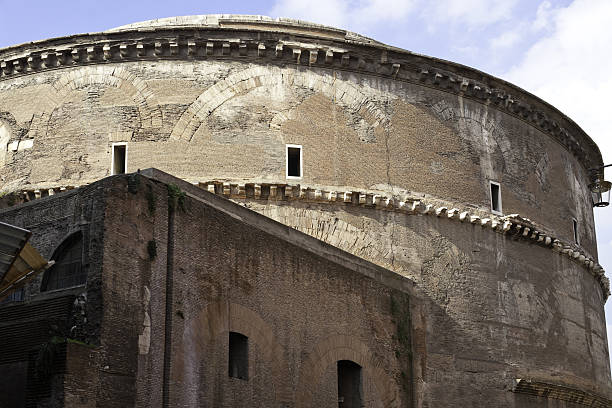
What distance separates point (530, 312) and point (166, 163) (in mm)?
7193

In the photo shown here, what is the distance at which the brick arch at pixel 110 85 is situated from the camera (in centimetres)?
1652

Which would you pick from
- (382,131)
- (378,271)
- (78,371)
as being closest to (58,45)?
→ (382,131)

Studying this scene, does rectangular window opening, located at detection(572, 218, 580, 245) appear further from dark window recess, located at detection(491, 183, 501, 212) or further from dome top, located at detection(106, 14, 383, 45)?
dome top, located at detection(106, 14, 383, 45)

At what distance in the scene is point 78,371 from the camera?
355 inches

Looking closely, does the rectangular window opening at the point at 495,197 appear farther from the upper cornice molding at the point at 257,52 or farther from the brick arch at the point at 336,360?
the brick arch at the point at 336,360

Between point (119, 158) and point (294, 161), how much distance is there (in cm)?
296

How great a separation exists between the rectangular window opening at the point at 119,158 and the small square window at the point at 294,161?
9.04ft

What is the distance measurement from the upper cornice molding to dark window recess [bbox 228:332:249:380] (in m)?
6.92

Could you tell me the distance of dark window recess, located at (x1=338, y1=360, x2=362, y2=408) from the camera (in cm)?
1323

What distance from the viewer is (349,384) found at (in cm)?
1341

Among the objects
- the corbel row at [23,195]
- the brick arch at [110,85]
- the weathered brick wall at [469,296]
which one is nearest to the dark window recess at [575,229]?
the weathered brick wall at [469,296]

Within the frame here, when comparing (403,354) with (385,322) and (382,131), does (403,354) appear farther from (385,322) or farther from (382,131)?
(382,131)

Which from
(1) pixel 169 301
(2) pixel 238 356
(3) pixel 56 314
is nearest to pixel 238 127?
(2) pixel 238 356

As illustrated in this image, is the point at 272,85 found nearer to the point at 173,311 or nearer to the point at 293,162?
the point at 293,162
